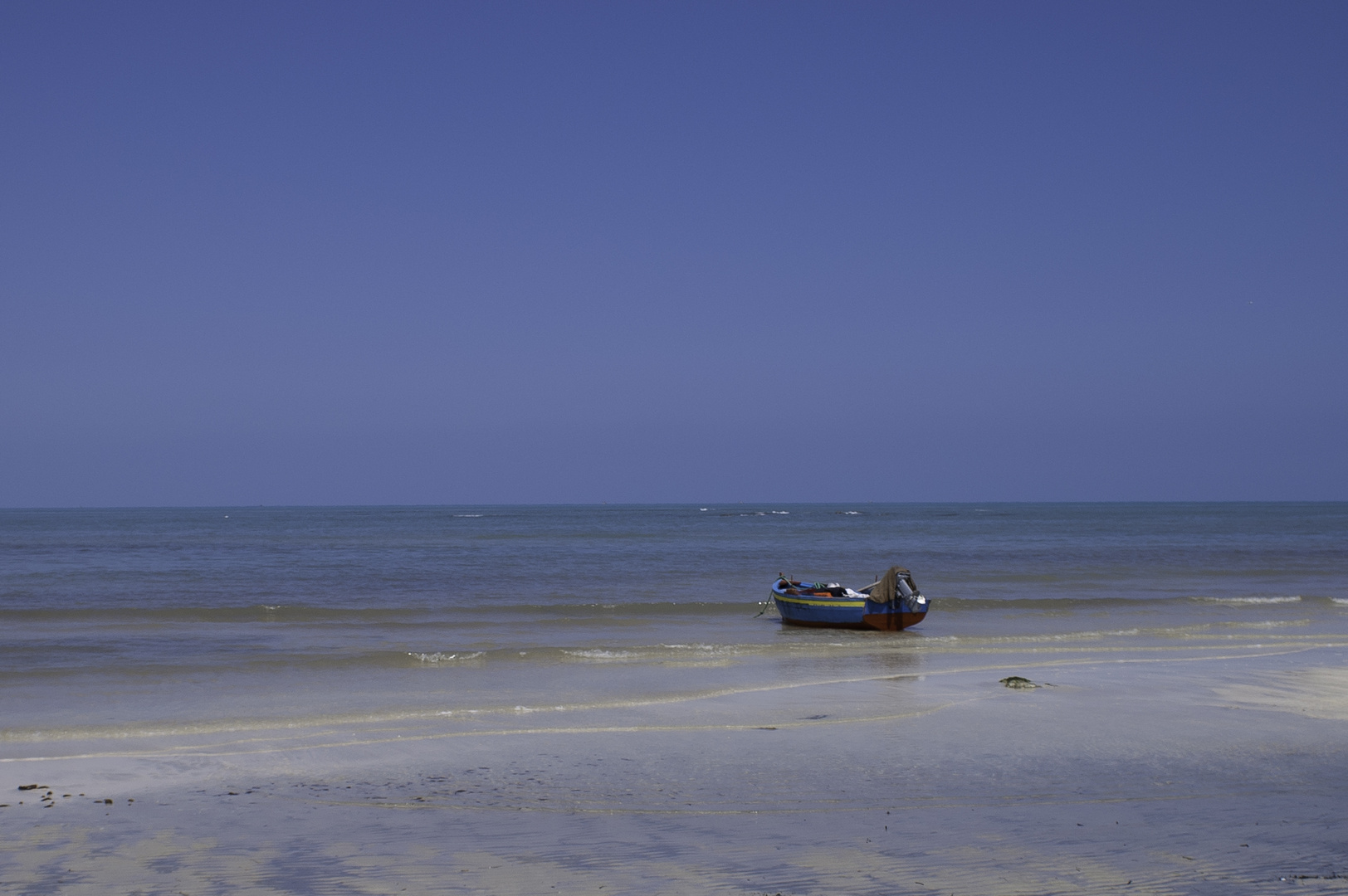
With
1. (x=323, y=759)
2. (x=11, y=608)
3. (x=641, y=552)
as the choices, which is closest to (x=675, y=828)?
(x=323, y=759)

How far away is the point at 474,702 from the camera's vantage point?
1352 cm

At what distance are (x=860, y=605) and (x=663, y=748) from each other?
47.9ft

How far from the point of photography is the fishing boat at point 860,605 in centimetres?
2380

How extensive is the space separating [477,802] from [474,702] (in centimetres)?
542

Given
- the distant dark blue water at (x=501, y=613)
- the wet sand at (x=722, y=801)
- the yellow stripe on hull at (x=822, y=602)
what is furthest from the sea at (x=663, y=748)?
the yellow stripe on hull at (x=822, y=602)

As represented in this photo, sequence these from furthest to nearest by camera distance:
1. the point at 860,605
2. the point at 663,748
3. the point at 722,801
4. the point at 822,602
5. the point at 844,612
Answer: the point at 822,602 < the point at 844,612 < the point at 860,605 < the point at 663,748 < the point at 722,801

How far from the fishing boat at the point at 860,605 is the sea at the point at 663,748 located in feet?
1.48

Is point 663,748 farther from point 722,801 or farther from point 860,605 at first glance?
point 860,605

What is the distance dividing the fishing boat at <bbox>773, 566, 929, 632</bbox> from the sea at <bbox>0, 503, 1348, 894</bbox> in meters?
0.45

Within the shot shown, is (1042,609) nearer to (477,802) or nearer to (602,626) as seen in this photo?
(602,626)

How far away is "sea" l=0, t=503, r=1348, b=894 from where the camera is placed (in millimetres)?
6570

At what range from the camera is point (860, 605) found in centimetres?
2422

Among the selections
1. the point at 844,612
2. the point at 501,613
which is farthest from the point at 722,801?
the point at 501,613

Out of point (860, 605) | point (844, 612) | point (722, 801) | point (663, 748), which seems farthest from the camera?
point (844, 612)
